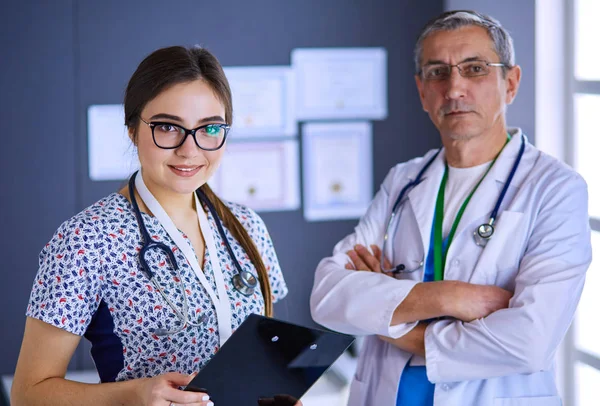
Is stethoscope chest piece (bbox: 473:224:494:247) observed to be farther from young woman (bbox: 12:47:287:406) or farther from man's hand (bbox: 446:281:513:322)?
young woman (bbox: 12:47:287:406)

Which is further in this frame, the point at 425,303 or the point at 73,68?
the point at 73,68

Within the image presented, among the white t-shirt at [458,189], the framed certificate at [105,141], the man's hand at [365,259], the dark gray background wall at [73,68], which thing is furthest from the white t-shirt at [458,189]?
the framed certificate at [105,141]

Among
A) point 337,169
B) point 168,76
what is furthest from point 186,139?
point 337,169

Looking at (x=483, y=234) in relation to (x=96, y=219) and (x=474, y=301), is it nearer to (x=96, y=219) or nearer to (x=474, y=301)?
(x=474, y=301)

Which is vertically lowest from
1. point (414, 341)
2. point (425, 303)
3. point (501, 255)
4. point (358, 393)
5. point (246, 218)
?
point (358, 393)

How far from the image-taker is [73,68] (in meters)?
2.98

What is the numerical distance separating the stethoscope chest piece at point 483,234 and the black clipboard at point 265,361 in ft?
2.08

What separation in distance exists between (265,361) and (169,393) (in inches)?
7.3

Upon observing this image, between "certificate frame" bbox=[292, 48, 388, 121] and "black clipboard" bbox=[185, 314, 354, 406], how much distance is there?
6.41 feet

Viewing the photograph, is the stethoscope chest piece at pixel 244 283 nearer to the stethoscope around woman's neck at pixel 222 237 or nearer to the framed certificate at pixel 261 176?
the stethoscope around woman's neck at pixel 222 237

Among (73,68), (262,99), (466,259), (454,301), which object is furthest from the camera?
(262,99)

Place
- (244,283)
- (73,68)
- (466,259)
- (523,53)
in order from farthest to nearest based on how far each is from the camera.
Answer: (73,68)
(523,53)
(466,259)
(244,283)

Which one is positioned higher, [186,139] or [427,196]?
[186,139]

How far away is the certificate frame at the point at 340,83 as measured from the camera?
321 cm
